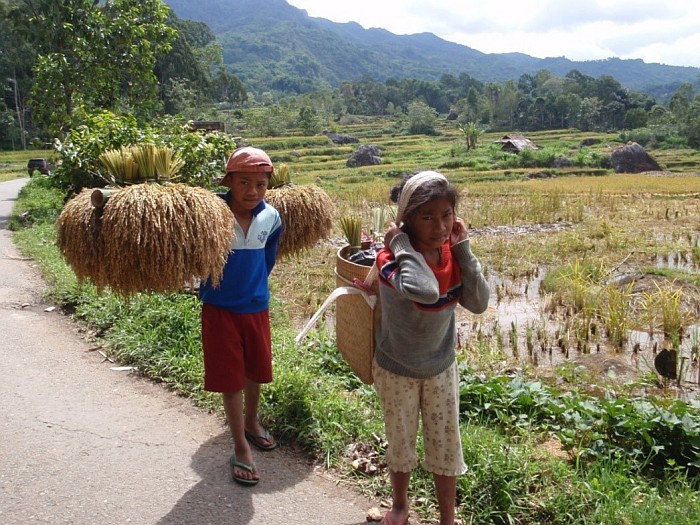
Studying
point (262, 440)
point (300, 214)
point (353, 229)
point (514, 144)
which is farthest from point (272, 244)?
point (514, 144)

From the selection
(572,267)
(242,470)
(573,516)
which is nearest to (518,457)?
(573,516)

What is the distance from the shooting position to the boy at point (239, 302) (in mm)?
2869

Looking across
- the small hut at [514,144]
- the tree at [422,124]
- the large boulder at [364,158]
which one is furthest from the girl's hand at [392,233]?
the tree at [422,124]

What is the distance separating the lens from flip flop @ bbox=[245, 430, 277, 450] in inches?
125

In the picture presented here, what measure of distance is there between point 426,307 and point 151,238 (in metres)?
1.15

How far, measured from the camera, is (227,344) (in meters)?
2.91

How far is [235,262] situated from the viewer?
2904 mm

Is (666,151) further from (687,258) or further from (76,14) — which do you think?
(76,14)

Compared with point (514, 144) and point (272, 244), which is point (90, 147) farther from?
point (514, 144)

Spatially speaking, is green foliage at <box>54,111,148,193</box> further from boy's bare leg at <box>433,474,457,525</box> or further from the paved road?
boy's bare leg at <box>433,474,457,525</box>

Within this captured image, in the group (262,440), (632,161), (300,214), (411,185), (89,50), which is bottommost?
(632,161)

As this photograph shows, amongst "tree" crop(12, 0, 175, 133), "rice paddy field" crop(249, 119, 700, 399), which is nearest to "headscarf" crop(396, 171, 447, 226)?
"rice paddy field" crop(249, 119, 700, 399)

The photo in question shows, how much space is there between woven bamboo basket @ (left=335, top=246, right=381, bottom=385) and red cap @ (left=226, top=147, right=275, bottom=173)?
2.02 feet

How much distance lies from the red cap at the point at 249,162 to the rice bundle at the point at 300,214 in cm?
59
